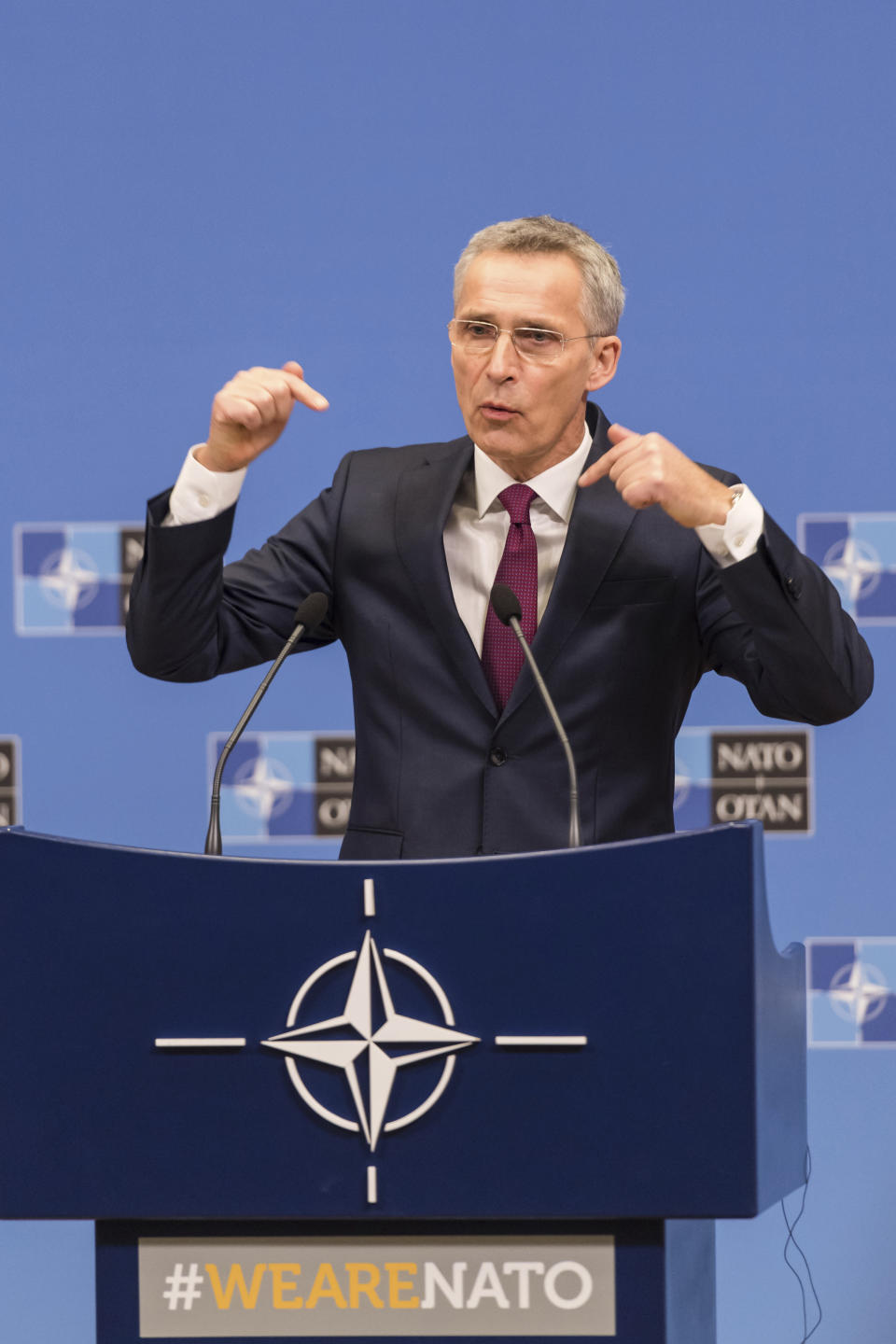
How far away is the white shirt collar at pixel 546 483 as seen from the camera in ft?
6.20

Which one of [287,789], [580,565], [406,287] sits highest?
[406,287]

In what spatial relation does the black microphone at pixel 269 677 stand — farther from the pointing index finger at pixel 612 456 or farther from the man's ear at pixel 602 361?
the man's ear at pixel 602 361

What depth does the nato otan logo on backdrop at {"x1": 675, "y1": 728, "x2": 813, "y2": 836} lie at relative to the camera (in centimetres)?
291

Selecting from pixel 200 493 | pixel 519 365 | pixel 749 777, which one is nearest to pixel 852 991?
pixel 749 777

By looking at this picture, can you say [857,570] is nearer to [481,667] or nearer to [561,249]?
[561,249]

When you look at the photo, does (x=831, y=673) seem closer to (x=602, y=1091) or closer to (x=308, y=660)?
(x=602, y=1091)

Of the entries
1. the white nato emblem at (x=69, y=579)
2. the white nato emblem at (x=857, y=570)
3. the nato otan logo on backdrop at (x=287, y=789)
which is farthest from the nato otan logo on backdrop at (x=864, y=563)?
the white nato emblem at (x=69, y=579)

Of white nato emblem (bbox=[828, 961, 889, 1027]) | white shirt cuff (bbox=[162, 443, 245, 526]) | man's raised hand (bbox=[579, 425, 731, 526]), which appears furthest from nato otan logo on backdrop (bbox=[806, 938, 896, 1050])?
white shirt cuff (bbox=[162, 443, 245, 526])

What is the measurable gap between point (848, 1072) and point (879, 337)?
1.28m

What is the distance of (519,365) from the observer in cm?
182

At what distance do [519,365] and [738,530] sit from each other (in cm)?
37

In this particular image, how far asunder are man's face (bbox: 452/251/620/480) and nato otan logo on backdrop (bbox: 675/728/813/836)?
3.74ft

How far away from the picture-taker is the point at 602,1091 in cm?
125

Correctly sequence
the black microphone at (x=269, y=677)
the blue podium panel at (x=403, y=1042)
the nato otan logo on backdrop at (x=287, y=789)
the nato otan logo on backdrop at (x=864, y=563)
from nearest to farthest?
the blue podium panel at (x=403, y=1042) < the black microphone at (x=269, y=677) < the nato otan logo on backdrop at (x=864, y=563) < the nato otan logo on backdrop at (x=287, y=789)
